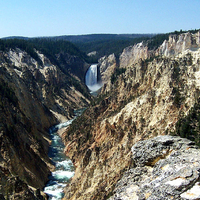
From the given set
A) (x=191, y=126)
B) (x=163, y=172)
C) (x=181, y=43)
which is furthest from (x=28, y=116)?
(x=163, y=172)

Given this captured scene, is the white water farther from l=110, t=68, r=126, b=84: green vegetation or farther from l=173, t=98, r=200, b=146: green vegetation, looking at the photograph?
l=110, t=68, r=126, b=84: green vegetation

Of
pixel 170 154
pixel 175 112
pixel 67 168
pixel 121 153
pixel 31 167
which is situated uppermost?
pixel 170 154

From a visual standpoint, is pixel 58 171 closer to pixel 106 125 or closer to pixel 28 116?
pixel 106 125

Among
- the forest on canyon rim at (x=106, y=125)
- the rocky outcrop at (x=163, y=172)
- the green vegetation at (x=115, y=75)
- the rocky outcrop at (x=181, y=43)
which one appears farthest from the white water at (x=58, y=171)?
the rocky outcrop at (x=181, y=43)

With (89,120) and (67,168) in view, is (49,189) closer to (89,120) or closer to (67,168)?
(67,168)

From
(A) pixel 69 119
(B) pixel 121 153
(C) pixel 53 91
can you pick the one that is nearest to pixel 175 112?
(B) pixel 121 153

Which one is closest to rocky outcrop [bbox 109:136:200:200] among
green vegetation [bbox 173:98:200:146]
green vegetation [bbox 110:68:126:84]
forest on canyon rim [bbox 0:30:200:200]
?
forest on canyon rim [bbox 0:30:200:200]

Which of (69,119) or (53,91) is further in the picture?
(53,91)
